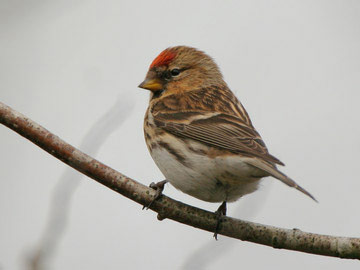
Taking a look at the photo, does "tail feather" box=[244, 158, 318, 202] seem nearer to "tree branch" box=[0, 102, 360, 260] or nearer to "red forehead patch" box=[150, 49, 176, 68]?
"tree branch" box=[0, 102, 360, 260]

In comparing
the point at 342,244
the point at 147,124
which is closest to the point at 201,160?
the point at 147,124

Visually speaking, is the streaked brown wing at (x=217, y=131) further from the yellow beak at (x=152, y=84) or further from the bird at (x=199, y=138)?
the yellow beak at (x=152, y=84)

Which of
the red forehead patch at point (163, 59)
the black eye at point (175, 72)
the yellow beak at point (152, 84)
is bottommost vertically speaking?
the yellow beak at point (152, 84)

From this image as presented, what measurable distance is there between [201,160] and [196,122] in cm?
72

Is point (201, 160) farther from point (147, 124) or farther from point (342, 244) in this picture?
point (342, 244)

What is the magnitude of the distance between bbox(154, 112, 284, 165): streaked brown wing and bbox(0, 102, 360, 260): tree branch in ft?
2.39

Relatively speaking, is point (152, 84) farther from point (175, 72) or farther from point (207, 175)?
point (207, 175)

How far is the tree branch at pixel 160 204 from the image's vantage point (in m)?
4.55

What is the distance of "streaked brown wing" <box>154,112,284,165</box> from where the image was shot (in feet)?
17.6

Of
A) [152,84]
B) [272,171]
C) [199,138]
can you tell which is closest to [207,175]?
[199,138]

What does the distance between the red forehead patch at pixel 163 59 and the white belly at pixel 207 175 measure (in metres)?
1.74

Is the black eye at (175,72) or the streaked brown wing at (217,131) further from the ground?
the black eye at (175,72)

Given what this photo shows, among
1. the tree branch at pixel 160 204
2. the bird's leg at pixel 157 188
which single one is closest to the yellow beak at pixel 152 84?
the bird's leg at pixel 157 188

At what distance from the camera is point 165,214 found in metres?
5.14
